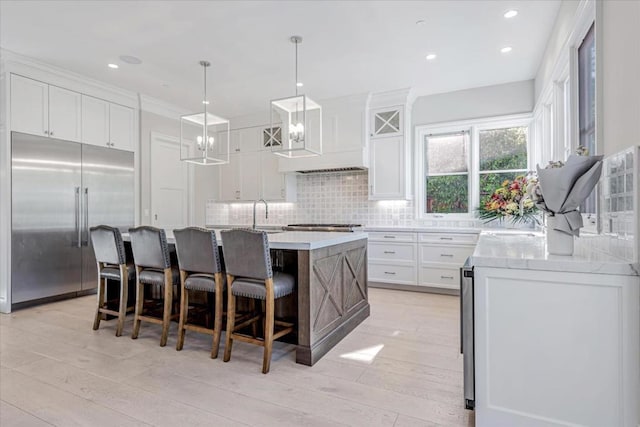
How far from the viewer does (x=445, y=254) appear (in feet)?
15.1

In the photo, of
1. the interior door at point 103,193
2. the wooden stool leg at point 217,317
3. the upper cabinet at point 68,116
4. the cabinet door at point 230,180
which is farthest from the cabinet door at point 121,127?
the wooden stool leg at point 217,317

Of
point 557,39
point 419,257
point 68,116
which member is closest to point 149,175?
point 68,116

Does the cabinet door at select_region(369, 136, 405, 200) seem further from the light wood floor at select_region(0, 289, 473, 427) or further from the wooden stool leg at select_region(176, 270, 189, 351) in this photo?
the wooden stool leg at select_region(176, 270, 189, 351)

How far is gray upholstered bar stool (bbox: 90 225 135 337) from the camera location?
311 centimetres

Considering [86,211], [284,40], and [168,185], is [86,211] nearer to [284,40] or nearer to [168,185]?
[168,185]

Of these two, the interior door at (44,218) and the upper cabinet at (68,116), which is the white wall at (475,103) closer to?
the upper cabinet at (68,116)

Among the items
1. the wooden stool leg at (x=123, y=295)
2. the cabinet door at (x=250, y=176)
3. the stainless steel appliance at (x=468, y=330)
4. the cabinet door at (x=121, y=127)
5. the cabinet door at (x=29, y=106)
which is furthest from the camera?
the cabinet door at (x=250, y=176)

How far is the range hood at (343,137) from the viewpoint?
5.17 metres

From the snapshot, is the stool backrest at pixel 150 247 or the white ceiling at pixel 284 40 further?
the white ceiling at pixel 284 40

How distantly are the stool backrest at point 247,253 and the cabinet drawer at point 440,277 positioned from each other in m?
2.92

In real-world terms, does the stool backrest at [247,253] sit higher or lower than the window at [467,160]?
lower

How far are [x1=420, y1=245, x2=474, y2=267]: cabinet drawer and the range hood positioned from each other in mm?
1521

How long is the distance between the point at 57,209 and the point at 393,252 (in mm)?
4323

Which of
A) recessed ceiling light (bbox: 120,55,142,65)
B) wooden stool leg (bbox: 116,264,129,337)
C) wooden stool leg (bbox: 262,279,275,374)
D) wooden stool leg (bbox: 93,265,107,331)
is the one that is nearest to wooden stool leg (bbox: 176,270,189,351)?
wooden stool leg (bbox: 116,264,129,337)
